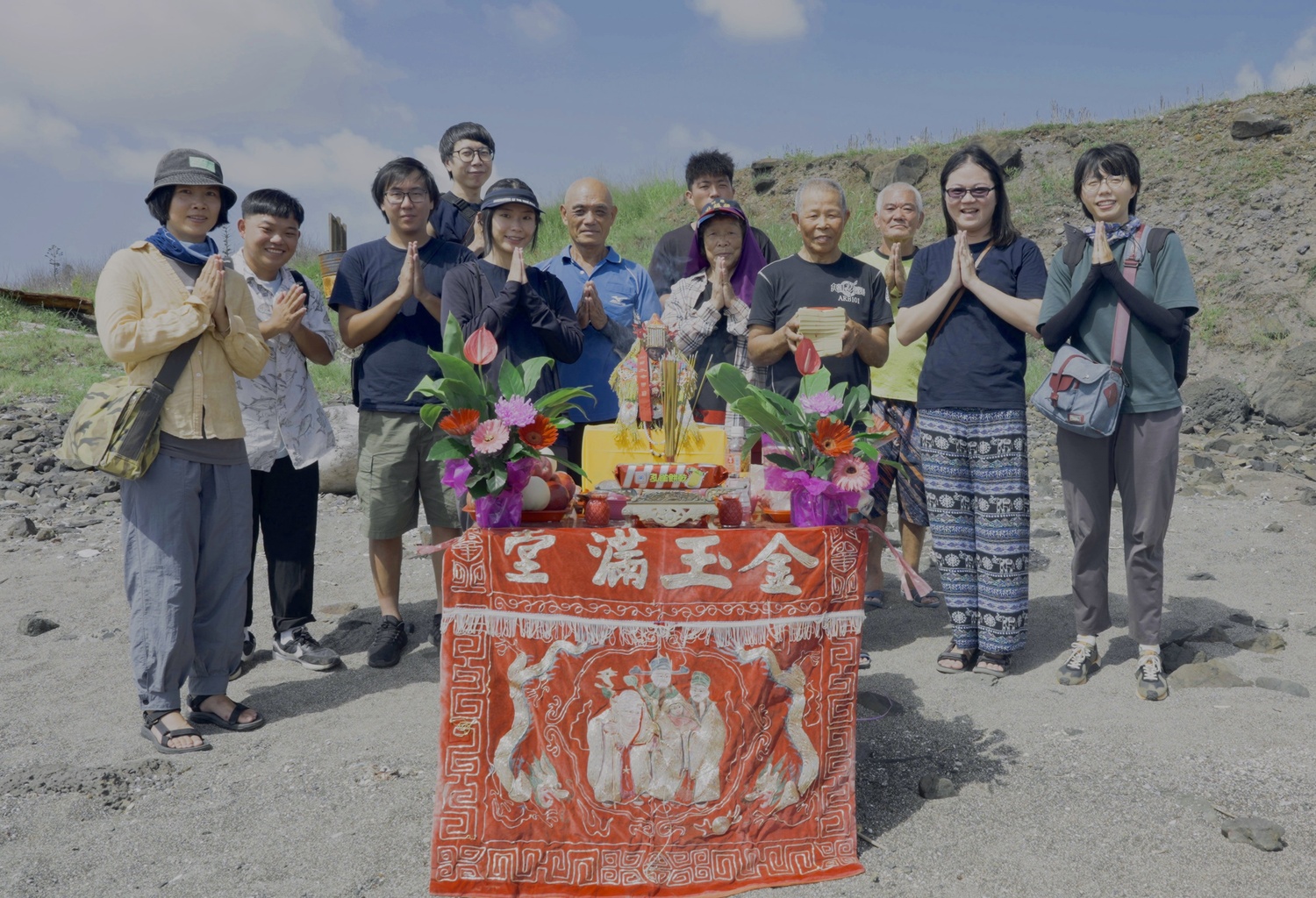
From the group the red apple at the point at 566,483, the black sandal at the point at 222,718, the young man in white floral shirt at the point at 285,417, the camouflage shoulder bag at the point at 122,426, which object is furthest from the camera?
the young man in white floral shirt at the point at 285,417

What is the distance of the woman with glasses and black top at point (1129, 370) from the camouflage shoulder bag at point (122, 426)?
3.51m

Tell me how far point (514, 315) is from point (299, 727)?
1.93m

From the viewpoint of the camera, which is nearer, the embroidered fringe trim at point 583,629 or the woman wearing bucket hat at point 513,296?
the embroidered fringe trim at point 583,629

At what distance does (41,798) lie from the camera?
3.39 metres

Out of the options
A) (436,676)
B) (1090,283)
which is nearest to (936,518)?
(1090,283)

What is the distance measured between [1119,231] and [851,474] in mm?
1961

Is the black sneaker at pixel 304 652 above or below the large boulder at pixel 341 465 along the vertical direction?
below

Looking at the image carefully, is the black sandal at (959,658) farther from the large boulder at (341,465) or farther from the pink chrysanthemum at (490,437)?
the large boulder at (341,465)

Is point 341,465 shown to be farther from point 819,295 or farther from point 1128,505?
point 1128,505

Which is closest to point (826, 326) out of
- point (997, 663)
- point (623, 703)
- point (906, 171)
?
point (623, 703)

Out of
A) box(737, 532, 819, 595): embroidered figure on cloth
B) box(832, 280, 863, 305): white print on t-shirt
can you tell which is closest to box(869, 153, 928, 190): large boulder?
box(832, 280, 863, 305): white print on t-shirt

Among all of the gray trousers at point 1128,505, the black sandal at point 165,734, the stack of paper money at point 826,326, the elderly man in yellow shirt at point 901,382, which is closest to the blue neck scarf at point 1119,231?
the gray trousers at point 1128,505

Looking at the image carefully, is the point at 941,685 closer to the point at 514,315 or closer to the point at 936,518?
the point at 936,518

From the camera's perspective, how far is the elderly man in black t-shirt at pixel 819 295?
426cm
